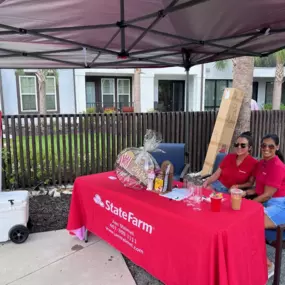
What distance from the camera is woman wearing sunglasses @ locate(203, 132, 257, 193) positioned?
2.94 m

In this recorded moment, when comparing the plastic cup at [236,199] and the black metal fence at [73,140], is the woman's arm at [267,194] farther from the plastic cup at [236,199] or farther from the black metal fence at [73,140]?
the black metal fence at [73,140]

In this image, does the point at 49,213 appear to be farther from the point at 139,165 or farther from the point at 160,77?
the point at 160,77

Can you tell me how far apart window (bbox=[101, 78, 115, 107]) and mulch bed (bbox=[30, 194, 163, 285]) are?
10000 millimetres

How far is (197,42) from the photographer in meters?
3.27

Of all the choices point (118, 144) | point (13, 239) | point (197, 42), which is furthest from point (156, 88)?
point (13, 239)

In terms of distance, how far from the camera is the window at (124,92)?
14.3 m

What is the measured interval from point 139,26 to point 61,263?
8.53 ft

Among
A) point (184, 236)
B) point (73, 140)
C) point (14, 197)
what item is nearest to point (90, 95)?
point (73, 140)

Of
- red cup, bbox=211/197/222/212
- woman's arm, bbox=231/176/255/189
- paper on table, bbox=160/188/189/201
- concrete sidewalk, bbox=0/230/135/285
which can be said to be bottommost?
concrete sidewalk, bbox=0/230/135/285

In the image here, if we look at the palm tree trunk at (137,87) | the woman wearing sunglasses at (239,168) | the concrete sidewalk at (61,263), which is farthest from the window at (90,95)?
the woman wearing sunglasses at (239,168)

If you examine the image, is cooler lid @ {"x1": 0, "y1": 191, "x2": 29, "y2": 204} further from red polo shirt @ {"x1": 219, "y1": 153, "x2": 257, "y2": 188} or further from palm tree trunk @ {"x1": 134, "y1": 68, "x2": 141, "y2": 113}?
palm tree trunk @ {"x1": 134, "y1": 68, "x2": 141, "y2": 113}

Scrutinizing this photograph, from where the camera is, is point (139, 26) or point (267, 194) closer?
point (267, 194)

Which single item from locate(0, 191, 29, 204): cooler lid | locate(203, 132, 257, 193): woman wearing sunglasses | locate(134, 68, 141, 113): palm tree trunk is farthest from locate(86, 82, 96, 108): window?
locate(203, 132, 257, 193): woman wearing sunglasses

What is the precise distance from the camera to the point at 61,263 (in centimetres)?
275
